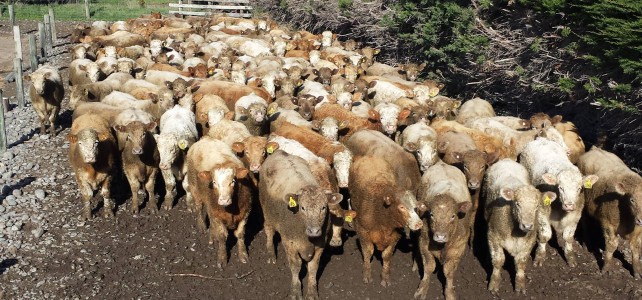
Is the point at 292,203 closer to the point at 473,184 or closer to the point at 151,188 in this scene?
the point at 473,184

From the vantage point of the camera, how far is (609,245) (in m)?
8.56

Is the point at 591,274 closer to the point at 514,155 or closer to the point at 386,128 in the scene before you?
the point at 514,155

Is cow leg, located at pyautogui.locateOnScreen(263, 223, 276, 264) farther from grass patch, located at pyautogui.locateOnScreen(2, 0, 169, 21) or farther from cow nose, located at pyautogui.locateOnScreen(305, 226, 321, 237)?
grass patch, located at pyautogui.locateOnScreen(2, 0, 169, 21)

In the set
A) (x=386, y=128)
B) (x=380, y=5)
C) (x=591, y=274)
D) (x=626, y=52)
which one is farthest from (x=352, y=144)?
(x=380, y=5)

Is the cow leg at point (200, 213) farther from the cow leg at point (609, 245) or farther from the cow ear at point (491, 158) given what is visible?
the cow leg at point (609, 245)

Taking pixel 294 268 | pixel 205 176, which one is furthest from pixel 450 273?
pixel 205 176

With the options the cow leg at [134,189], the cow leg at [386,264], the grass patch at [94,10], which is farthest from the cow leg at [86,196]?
the grass patch at [94,10]

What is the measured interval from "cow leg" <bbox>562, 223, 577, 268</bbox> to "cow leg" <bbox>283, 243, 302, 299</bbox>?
407 centimetres

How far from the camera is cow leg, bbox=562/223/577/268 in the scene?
866 centimetres

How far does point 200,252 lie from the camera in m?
8.88

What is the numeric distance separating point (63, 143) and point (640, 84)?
11836 mm

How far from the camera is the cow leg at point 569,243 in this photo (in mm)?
8664

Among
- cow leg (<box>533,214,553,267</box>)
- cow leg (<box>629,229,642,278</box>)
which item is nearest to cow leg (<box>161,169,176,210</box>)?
cow leg (<box>533,214,553,267</box>)

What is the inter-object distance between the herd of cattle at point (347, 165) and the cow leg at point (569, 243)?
2 cm
